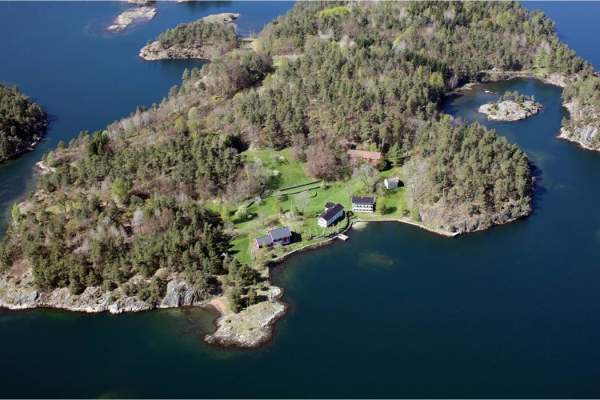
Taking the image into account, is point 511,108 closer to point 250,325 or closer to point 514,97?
point 514,97

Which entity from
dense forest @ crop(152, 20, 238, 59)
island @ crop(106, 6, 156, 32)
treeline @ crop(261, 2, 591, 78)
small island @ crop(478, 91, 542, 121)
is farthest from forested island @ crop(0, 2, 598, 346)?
island @ crop(106, 6, 156, 32)

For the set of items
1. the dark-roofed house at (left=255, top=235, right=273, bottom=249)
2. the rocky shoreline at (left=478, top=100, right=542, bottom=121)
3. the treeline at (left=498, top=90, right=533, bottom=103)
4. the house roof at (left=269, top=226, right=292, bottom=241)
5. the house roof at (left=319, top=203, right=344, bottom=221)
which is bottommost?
the dark-roofed house at (left=255, top=235, right=273, bottom=249)

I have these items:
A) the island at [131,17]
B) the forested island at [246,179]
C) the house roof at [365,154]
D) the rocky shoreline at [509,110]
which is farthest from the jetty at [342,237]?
the island at [131,17]

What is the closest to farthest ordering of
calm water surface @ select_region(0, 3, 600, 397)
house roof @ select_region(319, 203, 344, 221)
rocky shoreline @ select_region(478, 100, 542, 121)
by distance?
1. calm water surface @ select_region(0, 3, 600, 397)
2. house roof @ select_region(319, 203, 344, 221)
3. rocky shoreline @ select_region(478, 100, 542, 121)

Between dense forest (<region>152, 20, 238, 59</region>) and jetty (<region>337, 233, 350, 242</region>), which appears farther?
dense forest (<region>152, 20, 238, 59</region>)

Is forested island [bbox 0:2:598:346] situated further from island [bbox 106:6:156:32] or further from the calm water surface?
island [bbox 106:6:156:32]
